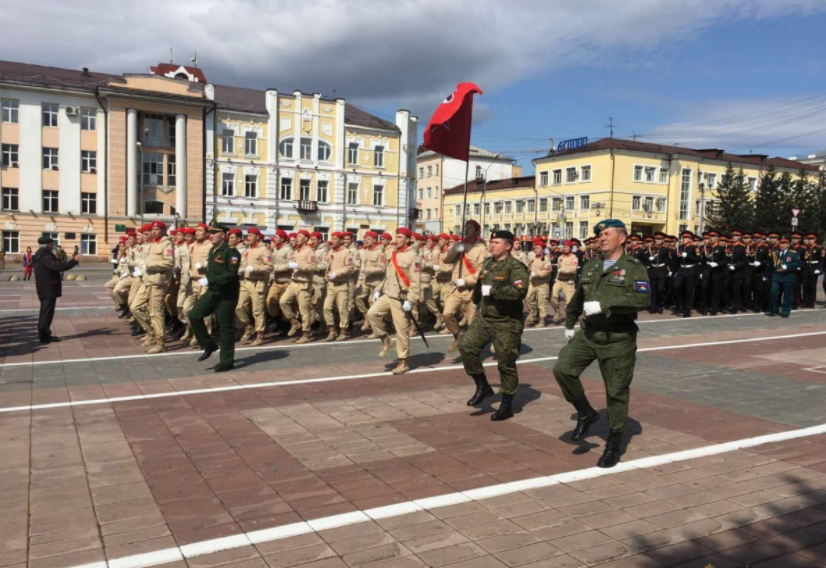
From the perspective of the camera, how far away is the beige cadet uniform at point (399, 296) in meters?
9.53

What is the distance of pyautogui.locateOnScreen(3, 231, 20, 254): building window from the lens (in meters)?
48.5

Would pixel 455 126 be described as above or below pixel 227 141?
below

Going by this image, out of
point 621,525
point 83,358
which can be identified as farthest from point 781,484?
point 83,358

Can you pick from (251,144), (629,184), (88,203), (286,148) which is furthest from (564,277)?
(629,184)

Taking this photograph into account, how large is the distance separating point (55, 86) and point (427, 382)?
4956 centimetres

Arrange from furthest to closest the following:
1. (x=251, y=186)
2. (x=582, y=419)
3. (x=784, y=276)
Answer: (x=251, y=186)
(x=784, y=276)
(x=582, y=419)

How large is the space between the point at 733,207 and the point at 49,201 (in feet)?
170

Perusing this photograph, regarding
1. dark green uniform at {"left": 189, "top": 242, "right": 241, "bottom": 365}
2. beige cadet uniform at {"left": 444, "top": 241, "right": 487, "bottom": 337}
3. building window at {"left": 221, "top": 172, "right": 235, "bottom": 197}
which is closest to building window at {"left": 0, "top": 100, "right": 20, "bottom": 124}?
building window at {"left": 221, "top": 172, "right": 235, "bottom": 197}

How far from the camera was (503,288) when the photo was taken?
701cm

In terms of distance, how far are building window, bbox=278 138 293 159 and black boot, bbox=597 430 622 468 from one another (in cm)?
5311

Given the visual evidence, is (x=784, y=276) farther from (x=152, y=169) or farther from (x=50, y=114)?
(x=50, y=114)

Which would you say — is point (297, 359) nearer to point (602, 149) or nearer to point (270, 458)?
point (270, 458)

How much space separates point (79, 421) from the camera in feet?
22.6

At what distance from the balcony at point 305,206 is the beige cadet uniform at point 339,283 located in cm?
4470
